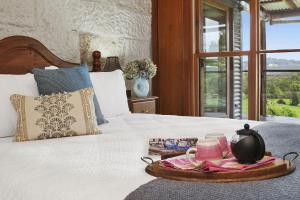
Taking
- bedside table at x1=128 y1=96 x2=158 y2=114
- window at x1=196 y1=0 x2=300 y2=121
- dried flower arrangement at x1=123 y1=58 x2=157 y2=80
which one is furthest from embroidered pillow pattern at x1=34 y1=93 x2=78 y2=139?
window at x1=196 y1=0 x2=300 y2=121

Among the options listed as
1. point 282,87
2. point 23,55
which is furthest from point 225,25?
point 23,55

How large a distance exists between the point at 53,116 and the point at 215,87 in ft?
8.47

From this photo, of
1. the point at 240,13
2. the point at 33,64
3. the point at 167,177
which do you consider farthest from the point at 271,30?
the point at 167,177

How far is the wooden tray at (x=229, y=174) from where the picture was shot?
110cm

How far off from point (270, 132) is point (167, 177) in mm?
1073

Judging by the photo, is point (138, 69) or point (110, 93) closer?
point (110, 93)

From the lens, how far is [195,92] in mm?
4230

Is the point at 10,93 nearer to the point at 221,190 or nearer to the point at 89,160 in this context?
the point at 89,160

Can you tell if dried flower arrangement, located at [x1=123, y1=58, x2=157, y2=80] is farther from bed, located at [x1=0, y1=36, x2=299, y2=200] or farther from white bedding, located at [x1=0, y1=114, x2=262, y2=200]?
white bedding, located at [x1=0, y1=114, x2=262, y2=200]

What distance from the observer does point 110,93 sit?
2.73 metres

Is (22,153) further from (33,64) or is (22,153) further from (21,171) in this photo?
(33,64)

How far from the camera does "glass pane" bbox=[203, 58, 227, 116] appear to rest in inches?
164

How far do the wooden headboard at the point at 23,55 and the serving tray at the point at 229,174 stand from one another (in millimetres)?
1838

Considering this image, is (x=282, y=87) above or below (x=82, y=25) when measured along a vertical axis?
below
